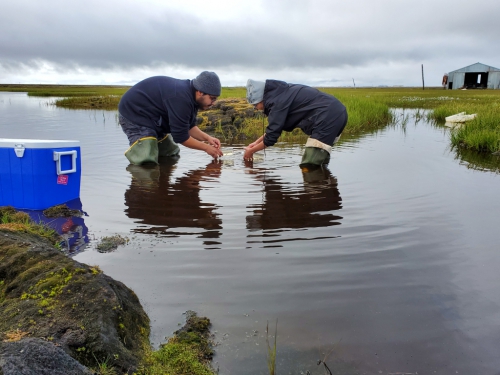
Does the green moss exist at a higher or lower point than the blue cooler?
lower

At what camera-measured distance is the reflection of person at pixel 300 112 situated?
6.86 m

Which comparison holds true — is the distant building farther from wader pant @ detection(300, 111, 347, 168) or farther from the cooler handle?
the cooler handle

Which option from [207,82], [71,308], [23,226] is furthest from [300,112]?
[71,308]

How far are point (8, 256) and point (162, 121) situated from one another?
5.07 meters

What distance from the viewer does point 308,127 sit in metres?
7.42

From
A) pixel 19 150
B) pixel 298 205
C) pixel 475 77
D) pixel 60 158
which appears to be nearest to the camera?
pixel 19 150

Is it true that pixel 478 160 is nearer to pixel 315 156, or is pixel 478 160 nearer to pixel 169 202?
pixel 315 156


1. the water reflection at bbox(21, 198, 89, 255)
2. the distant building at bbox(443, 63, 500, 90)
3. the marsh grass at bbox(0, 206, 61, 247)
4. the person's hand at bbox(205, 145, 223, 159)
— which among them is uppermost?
the distant building at bbox(443, 63, 500, 90)

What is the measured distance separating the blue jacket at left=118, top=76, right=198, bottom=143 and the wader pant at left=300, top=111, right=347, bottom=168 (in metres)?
2.09

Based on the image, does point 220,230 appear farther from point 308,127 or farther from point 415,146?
point 415,146

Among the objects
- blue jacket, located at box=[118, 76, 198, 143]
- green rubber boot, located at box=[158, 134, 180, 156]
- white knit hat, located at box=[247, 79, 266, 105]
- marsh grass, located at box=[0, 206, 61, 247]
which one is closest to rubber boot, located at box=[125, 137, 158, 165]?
blue jacket, located at box=[118, 76, 198, 143]

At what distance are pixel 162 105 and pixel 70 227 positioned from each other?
341cm

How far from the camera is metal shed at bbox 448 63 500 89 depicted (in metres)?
49.9

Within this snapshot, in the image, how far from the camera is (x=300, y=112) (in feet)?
23.6
